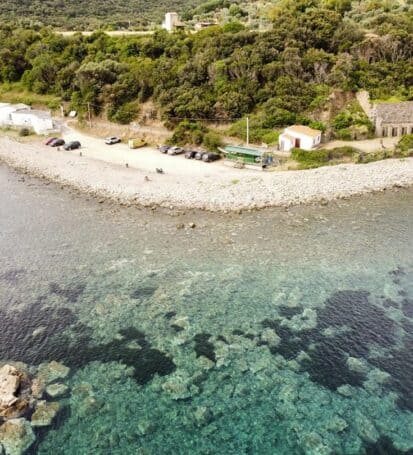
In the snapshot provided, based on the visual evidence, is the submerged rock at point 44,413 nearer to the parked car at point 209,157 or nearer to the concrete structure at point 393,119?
the parked car at point 209,157

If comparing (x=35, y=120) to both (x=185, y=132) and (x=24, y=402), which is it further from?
(x=24, y=402)

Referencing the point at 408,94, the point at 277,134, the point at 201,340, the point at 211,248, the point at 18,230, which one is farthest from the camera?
the point at 408,94

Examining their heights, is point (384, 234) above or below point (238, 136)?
below

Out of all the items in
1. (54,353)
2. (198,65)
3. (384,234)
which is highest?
(198,65)

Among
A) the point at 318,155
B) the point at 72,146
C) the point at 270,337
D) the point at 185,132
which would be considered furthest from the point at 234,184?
the point at 72,146

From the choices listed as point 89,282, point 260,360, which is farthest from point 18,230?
point 260,360

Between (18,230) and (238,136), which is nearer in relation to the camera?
(18,230)

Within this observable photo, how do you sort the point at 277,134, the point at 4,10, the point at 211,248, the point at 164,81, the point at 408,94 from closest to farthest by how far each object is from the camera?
the point at 211,248 → the point at 277,134 → the point at 408,94 → the point at 164,81 → the point at 4,10

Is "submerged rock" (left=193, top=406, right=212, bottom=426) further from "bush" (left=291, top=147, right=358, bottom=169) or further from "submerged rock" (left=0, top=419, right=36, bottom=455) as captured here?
"bush" (left=291, top=147, right=358, bottom=169)

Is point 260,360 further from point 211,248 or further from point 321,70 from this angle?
point 321,70
